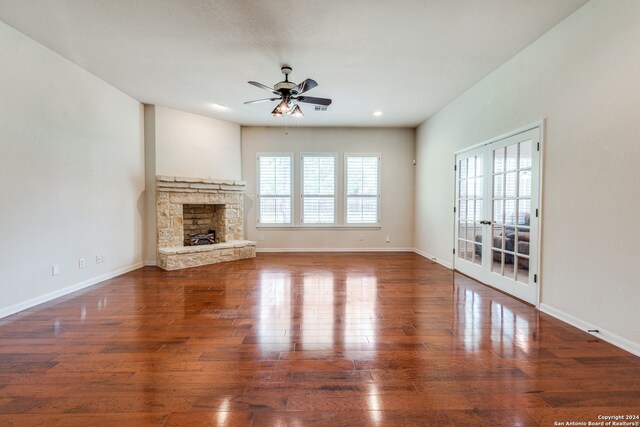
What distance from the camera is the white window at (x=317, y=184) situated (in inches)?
268

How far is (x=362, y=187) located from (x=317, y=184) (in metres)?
1.10

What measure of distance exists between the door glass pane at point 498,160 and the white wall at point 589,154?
34 centimetres

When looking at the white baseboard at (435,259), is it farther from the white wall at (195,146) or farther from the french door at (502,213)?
the white wall at (195,146)

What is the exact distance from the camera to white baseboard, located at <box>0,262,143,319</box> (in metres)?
3.01

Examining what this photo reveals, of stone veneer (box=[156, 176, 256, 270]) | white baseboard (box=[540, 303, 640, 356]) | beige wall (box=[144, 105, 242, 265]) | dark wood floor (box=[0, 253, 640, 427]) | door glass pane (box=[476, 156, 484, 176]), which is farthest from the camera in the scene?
beige wall (box=[144, 105, 242, 265])

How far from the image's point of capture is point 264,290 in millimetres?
3848

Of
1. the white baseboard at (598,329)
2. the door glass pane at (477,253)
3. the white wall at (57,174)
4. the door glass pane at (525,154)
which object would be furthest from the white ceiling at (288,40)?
the white baseboard at (598,329)

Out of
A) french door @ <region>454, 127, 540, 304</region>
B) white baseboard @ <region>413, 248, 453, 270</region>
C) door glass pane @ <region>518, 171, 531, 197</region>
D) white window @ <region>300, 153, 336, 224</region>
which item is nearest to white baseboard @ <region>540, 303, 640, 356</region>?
french door @ <region>454, 127, 540, 304</region>

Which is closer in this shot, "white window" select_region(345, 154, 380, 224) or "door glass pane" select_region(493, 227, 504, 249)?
"door glass pane" select_region(493, 227, 504, 249)

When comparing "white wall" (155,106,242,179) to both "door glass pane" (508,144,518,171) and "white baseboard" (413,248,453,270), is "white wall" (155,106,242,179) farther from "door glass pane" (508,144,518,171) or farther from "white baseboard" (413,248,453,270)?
"door glass pane" (508,144,518,171)

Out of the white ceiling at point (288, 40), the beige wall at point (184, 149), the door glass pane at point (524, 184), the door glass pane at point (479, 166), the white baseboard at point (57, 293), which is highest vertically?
the white ceiling at point (288, 40)

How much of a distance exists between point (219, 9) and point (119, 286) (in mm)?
3813

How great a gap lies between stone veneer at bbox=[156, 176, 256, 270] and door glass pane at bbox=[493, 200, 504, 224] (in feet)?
14.9

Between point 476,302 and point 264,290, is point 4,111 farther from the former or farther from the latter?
point 476,302
